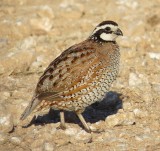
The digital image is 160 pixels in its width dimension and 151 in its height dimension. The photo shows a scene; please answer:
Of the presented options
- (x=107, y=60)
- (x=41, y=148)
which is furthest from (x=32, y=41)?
(x=41, y=148)

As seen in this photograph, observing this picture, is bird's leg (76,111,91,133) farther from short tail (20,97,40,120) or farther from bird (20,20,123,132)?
short tail (20,97,40,120)

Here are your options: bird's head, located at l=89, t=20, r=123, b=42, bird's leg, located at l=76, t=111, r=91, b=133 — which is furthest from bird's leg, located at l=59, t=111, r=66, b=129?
bird's head, located at l=89, t=20, r=123, b=42

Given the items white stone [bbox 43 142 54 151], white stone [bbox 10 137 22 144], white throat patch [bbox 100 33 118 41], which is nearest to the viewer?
white stone [bbox 43 142 54 151]

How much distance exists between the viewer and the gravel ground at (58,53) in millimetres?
7348

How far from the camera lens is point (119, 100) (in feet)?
27.6

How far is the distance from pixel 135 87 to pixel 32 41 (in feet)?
7.51

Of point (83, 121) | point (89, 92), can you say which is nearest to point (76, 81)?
point (89, 92)

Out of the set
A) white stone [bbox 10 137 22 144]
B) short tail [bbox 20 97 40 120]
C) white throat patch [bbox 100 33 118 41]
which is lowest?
white stone [bbox 10 137 22 144]

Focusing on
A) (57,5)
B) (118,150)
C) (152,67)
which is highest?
(57,5)

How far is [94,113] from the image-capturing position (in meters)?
8.30

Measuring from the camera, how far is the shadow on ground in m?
8.01

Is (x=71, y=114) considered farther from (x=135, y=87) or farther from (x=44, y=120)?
(x=135, y=87)

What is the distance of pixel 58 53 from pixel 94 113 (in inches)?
75.9

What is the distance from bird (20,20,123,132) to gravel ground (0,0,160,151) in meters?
0.32
